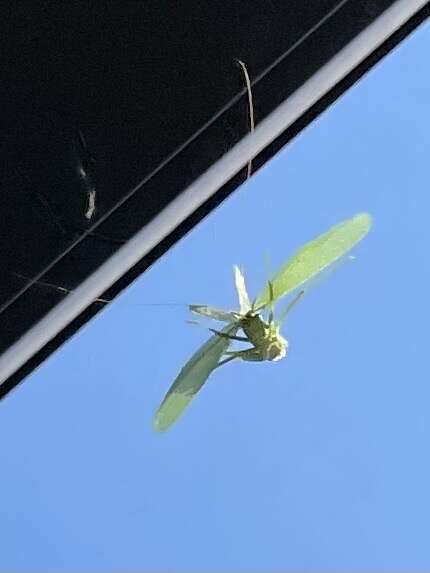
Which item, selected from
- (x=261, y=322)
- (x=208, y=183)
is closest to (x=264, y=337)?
(x=261, y=322)

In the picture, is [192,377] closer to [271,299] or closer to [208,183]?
[271,299]

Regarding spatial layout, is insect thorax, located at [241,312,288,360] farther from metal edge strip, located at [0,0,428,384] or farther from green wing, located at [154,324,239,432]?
metal edge strip, located at [0,0,428,384]

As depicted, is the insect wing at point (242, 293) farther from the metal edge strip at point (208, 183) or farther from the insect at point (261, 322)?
the metal edge strip at point (208, 183)

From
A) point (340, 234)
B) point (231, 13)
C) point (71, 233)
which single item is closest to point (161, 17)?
point (231, 13)

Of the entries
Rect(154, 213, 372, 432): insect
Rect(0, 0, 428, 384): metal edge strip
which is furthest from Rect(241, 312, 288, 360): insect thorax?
Rect(0, 0, 428, 384): metal edge strip

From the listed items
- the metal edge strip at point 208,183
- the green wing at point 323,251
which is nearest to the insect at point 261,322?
the green wing at point 323,251

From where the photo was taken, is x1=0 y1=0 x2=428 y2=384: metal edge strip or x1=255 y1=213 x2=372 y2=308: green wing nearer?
x1=0 y1=0 x2=428 y2=384: metal edge strip
